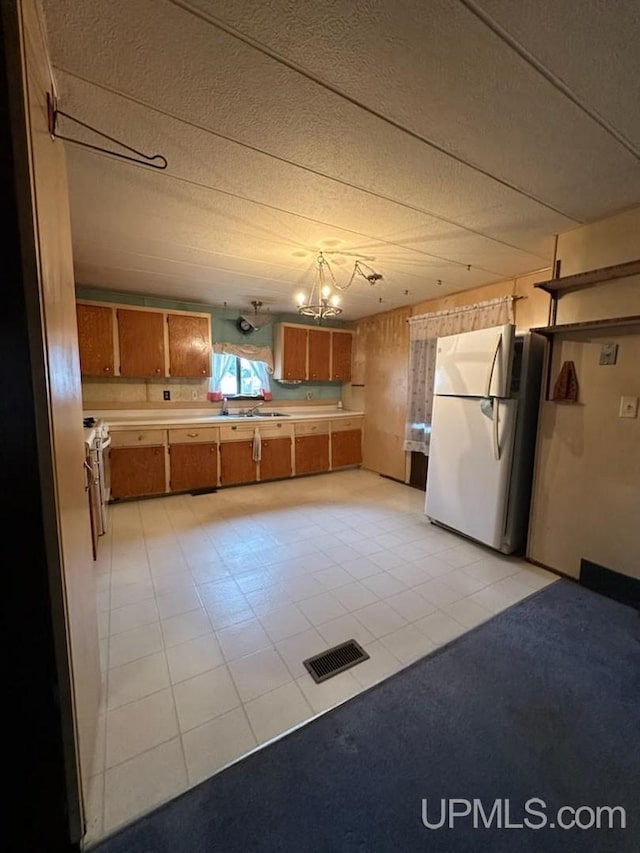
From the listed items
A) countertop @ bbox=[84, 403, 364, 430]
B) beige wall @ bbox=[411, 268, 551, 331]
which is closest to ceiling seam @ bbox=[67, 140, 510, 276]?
beige wall @ bbox=[411, 268, 551, 331]

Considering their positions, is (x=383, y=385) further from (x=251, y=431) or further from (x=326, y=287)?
(x=326, y=287)

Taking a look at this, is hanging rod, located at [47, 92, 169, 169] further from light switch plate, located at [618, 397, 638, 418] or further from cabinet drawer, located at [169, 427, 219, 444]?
cabinet drawer, located at [169, 427, 219, 444]

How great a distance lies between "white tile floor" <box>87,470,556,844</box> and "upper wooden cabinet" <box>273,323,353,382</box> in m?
2.20

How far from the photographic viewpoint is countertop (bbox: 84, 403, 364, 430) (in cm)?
389

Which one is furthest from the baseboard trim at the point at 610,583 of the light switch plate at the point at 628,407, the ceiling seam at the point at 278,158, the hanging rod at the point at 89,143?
the hanging rod at the point at 89,143

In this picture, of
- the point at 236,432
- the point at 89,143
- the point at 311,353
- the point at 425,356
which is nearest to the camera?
the point at 89,143

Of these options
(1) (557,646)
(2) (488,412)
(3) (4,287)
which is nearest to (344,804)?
(1) (557,646)

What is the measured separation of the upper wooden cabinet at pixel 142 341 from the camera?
3.76 meters

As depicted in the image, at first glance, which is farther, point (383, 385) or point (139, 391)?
point (383, 385)

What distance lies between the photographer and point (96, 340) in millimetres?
3781

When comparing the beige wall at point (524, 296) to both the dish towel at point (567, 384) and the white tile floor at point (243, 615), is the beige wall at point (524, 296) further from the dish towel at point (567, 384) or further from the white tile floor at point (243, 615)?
the white tile floor at point (243, 615)

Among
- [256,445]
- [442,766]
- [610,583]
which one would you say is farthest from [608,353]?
[256,445]

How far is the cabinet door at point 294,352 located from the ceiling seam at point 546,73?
387 cm

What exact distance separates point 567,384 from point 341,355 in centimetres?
347
